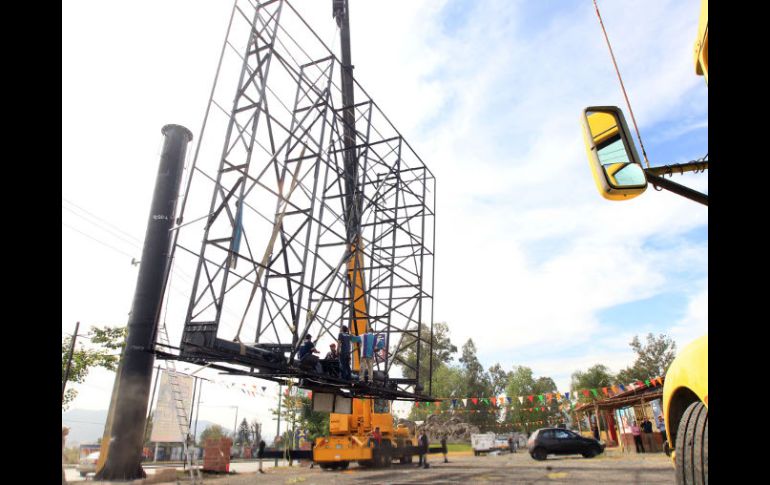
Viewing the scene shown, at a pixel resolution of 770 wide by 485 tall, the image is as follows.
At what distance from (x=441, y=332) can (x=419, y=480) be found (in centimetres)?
4648

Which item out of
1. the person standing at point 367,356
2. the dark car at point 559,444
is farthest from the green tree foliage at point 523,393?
the person standing at point 367,356

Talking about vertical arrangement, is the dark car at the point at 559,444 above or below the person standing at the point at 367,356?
below

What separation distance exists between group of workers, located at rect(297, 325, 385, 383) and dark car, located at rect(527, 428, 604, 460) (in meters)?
10.9

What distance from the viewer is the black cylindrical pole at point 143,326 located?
36.9ft

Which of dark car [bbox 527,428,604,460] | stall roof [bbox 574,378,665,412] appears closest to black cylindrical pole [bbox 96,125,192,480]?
dark car [bbox 527,428,604,460]

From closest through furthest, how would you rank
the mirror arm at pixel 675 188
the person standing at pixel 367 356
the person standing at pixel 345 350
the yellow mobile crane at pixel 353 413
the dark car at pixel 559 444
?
1. the mirror arm at pixel 675 188
2. the person standing at pixel 345 350
3. the person standing at pixel 367 356
4. the yellow mobile crane at pixel 353 413
5. the dark car at pixel 559 444

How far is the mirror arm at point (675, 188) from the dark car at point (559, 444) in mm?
19818

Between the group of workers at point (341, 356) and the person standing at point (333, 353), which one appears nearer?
the group of workers at point (341, 356)

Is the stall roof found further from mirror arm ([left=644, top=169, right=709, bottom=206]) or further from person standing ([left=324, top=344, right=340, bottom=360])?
mirror arm ([left=644, top=169, right=709, bottom=206])

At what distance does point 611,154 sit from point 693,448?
8.18 feet

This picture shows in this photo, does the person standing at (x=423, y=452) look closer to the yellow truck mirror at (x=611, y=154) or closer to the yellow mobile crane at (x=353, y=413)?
the yellow mobile crane at (x=353, y=413)

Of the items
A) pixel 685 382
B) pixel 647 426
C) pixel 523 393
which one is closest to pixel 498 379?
pixel 523 393

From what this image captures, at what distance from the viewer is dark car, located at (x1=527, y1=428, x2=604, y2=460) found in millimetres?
19297
